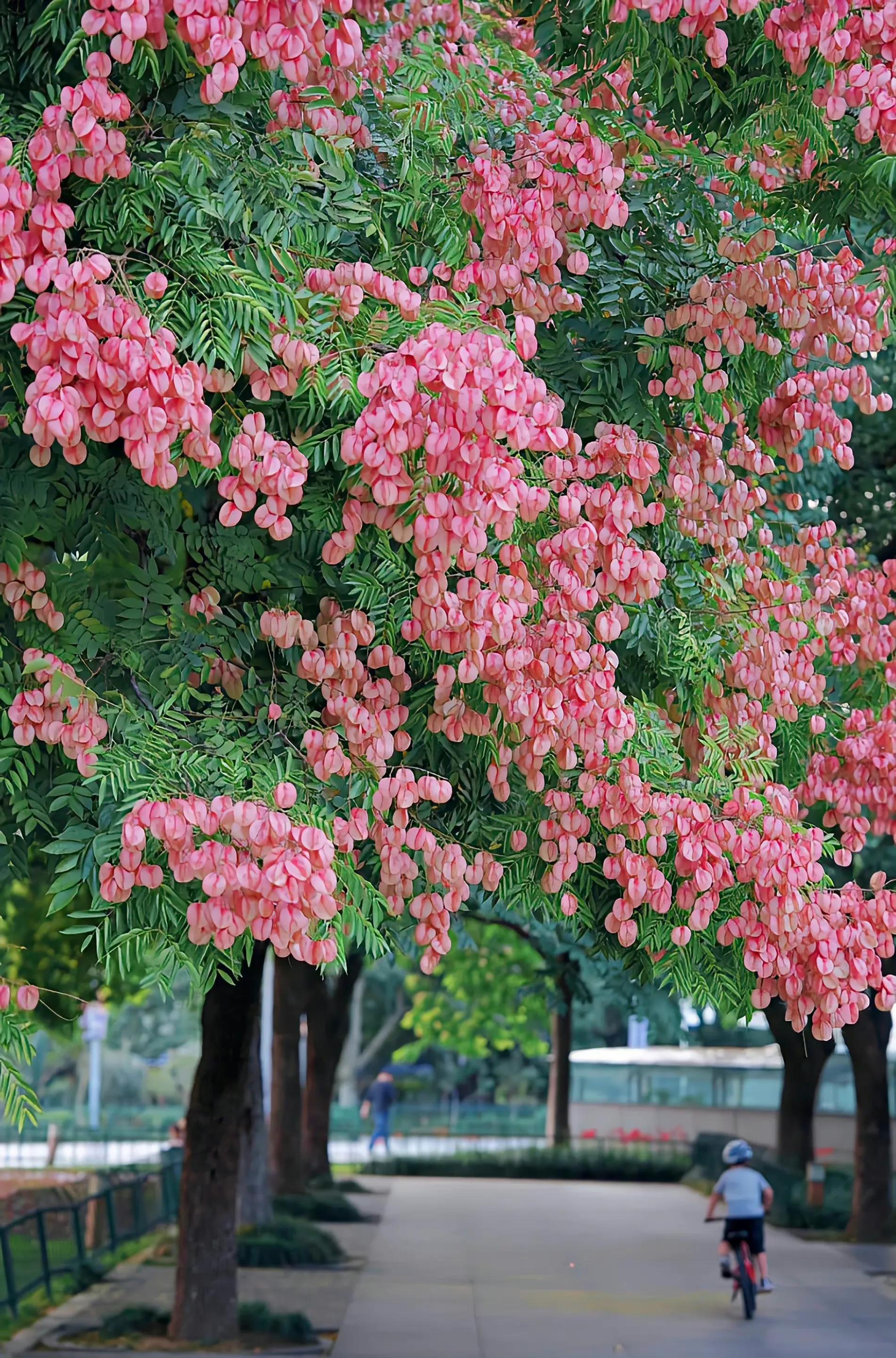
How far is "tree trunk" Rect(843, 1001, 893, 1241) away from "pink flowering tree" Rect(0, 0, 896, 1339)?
11887 mm

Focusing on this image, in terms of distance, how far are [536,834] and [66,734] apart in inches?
81.2

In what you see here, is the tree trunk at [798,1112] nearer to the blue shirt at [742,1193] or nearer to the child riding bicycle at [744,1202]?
the child riding bicycle at [744,1202]

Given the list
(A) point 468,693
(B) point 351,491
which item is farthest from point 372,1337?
(B) point 351,491

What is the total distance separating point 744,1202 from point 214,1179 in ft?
14.7

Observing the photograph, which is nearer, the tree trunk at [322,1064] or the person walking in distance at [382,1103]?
the tree trunk at [322,1064]

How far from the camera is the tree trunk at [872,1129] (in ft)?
61.5

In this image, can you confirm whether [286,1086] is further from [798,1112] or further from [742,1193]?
[742,1193]

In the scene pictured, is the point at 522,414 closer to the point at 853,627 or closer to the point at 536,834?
the point at 536,834

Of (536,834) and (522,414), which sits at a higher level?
(522,414)

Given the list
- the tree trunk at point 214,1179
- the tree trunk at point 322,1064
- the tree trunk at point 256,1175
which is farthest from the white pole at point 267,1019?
the tree trunk at point 214,1179

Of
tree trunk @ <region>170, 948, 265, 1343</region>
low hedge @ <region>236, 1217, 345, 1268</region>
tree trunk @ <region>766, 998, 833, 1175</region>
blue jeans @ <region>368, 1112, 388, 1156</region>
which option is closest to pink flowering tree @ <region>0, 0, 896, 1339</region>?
tree trunk @ <region>170, 948, 265, 1343</region>

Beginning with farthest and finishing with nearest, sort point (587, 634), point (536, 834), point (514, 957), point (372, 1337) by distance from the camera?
point (514, 957) < point (372, 1337) < point (536, 834) < point (587, 634)

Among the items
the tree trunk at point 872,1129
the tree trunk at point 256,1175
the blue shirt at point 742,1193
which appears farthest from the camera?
the tree trunk at point 872,1129

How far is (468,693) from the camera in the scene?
6.05m
